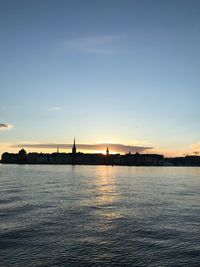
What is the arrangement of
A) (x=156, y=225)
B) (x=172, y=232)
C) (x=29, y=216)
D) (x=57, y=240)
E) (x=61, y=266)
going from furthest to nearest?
(x=29, y=216) → (x=156, y=225) → (x=172, y=232) → (x=57, y=240) → (x=61, y=266)

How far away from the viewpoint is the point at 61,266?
21547 millimetres

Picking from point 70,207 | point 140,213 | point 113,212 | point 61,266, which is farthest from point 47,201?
point 61,266

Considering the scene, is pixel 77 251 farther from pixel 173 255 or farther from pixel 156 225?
pixel 156 225

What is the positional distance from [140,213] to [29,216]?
12679mm

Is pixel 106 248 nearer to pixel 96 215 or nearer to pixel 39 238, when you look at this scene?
pixel 39 238

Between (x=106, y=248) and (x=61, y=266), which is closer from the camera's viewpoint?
(x=61, y=266)

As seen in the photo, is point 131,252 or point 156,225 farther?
point 156,225

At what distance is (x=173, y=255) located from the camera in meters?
24.4

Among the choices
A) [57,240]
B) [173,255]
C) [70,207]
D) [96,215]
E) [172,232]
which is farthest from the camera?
[70,207]

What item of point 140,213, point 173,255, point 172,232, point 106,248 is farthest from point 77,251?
point 140,213

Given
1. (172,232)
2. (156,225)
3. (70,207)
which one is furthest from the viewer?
(70,207)

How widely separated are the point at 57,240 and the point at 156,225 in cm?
1075

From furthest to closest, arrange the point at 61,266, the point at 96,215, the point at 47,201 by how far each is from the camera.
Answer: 1. the point at 47,201
2. the point at 96,215
3. the point at 61,266

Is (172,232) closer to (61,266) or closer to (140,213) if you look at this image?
(140,213)
